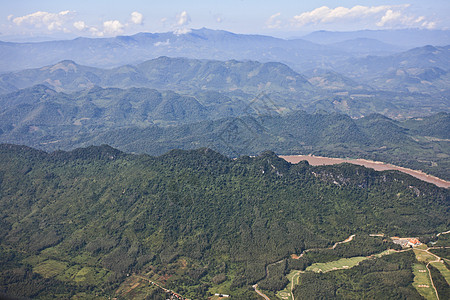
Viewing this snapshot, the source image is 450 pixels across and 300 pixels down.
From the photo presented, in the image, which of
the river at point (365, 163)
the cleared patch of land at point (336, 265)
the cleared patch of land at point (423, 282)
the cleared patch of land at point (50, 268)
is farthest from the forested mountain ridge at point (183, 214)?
the river at point (365, 163)

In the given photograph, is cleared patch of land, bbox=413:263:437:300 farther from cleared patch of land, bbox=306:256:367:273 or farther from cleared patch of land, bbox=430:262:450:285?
cleared patch of land, bbox=306:256:367:273

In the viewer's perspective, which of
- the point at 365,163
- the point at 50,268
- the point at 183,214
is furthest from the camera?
the point at 365,163

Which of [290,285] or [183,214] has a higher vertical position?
[183,214]

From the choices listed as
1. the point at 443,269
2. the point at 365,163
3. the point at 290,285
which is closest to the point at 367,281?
the point at 443,269

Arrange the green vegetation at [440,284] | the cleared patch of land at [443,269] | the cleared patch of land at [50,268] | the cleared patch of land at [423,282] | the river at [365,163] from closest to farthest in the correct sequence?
the green vegetation at [440,284] < the cleared patch of land at [423,282] < the cleared patch of land at [443,269] < the cleared patch of land at [50,268] < the river at [365,163]

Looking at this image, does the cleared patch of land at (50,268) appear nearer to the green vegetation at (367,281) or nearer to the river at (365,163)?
the green vegetation at (367,281)

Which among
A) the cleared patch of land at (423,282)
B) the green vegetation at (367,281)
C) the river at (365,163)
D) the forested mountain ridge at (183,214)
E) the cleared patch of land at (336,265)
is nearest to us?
the cleared patch of land at (423,282)

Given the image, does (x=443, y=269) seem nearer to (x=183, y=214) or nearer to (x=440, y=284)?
(x=440, y=284)

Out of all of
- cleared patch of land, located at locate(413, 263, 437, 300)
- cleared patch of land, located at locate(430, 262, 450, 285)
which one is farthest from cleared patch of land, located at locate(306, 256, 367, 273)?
cleared patch of land, located at locate(430, 262, 450, 285)

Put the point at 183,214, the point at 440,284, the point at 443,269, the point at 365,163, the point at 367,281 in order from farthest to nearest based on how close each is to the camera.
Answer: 1. the point at 365,163
2. the point at 183,214
3. the point at 367,281
4. the point at 443,269
5. the point at 440,284
